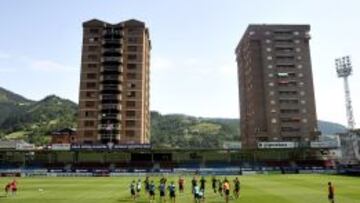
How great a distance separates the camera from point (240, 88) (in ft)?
599

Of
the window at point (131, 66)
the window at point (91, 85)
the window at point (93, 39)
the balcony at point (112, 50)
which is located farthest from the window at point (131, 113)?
the window at point (93, 39)

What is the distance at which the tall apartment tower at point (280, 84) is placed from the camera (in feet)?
480

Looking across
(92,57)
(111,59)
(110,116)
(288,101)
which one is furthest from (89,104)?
(288,101)

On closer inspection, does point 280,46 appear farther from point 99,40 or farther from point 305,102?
point 99,40

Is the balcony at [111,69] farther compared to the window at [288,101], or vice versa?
the window at [288,101]

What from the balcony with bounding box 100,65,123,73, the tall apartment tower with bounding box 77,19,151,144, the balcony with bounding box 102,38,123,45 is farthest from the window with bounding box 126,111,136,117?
the balcony with bounding box 102,38,123,45

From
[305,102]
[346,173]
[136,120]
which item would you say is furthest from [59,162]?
[305,102]

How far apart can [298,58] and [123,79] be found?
64153mm

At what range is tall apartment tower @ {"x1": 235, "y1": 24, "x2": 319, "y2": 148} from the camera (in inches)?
5763

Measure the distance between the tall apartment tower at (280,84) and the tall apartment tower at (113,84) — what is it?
139 ft

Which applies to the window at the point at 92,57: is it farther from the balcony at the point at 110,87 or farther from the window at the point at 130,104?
the window at the point at 130,104

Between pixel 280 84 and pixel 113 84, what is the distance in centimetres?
5998

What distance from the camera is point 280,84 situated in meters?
150

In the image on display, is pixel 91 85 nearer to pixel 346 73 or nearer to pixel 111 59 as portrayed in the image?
pixel 111 59
